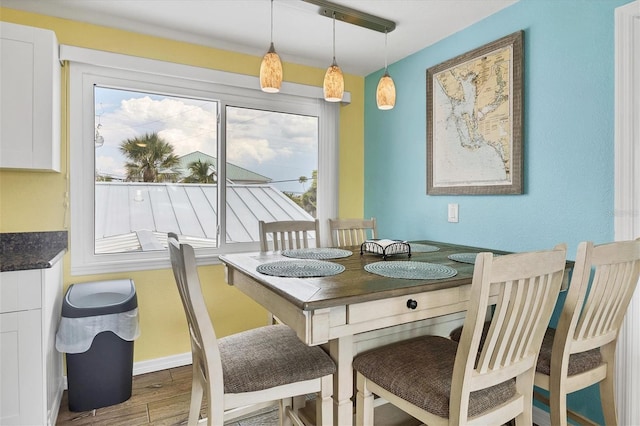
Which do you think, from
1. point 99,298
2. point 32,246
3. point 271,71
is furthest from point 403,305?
point 32,246

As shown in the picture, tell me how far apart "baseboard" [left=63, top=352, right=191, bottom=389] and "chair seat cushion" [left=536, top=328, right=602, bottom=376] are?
225 cm

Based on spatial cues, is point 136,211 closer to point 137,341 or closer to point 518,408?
point 137,341

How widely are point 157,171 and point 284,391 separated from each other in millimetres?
1914

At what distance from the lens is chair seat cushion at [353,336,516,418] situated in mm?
1189

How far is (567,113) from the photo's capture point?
192 centimetres

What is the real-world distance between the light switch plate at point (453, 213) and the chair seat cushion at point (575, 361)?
1114 mm

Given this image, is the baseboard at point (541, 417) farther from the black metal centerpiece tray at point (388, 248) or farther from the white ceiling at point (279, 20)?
the white ceiling at point (279, 20)

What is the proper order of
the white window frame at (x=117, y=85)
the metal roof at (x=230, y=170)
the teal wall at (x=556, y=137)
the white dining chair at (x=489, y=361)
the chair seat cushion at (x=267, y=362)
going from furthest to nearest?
the metal roof at (x=230, y=170) < the white window frame at (x=117, y=85) < the teal wall at (x=556, y=137) < the chair seat cushion at (x=267, y=362) < the white dining chair at (x=489, y=361)

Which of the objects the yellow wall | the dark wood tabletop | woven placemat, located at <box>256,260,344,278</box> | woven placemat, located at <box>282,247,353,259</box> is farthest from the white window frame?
woven placemat, located at <box>256,260,344,278</box>

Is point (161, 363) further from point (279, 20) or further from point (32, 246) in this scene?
point (279, 20)

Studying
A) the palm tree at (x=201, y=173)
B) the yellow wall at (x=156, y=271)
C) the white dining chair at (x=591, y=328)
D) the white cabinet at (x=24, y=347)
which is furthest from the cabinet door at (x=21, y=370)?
the white dining chair at (x=591, y=328)

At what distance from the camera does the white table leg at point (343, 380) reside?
1407mm

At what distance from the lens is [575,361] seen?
1.49 metres

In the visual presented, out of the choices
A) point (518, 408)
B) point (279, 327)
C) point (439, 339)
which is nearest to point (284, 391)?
point (279, 327)
